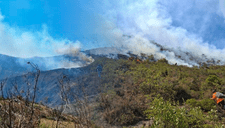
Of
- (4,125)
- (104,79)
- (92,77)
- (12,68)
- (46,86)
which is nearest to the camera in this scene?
(4,125)

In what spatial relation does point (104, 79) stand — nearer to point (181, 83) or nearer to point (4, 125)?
point (181, 83)

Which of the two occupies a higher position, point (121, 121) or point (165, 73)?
point (165, 73)

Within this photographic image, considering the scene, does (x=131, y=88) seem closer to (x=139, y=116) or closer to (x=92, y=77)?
(x=139, y=116)

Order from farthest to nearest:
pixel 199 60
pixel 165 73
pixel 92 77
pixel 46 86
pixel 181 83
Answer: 1. pixel 199 60
2. pixel 46 86
3. pixel 92 77
4. pixel 165 73
5. pixel 181 83

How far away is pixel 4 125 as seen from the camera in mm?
2635

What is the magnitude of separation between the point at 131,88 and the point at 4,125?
613 inches

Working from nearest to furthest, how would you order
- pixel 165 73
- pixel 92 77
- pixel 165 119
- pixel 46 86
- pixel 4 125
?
pixel 4 125 < pixel 165 119 < pixel 165 73 < pixel 92 77 < pixel 46 86

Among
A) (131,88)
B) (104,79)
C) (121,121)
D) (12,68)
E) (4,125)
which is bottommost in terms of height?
(121,121)

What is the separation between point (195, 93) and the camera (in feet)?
51.9

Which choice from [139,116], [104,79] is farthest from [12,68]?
[139,116]

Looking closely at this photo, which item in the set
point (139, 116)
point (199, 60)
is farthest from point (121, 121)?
point (199, 60)

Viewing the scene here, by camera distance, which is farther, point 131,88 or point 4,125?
point 131,88

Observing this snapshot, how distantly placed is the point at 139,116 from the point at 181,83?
6888 mm

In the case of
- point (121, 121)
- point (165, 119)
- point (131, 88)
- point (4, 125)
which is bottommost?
point (121, 121)
